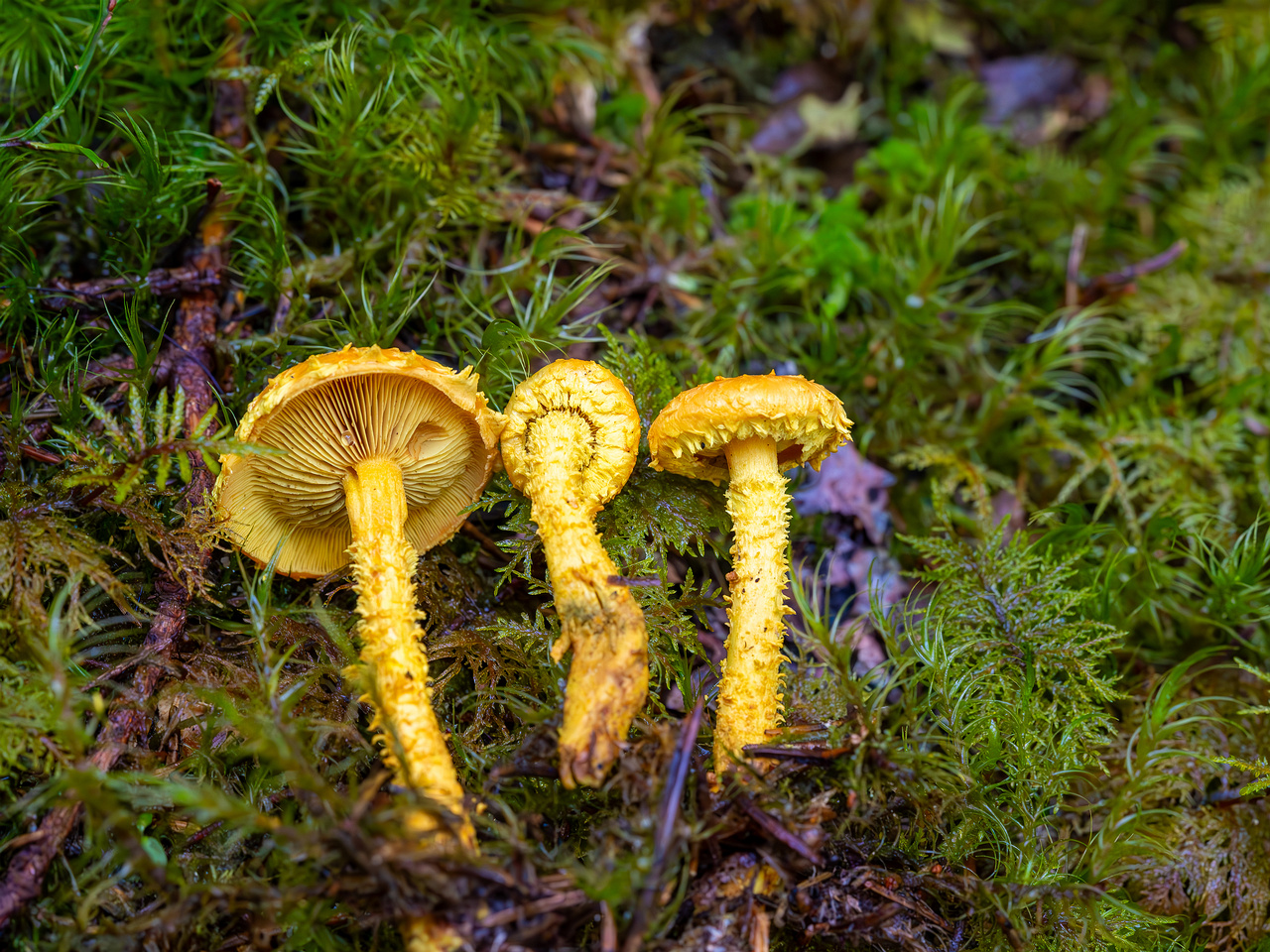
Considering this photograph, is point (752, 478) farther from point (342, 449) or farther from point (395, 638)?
point (342, 449)

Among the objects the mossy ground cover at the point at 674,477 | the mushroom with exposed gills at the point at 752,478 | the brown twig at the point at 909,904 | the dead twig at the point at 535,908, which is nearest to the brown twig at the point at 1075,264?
the mossy ground cover at the point at 674,477

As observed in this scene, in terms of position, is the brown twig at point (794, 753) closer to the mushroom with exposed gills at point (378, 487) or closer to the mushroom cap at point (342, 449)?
the mushroom with exposed gills at point (378, 487)

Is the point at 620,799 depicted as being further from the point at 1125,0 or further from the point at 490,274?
the point at 1125,0

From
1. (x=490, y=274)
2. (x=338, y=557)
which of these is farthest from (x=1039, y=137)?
(x=338, y=557)

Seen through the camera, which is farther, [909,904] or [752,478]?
[752,478]

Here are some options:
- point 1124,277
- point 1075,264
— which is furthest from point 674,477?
point 1124,277

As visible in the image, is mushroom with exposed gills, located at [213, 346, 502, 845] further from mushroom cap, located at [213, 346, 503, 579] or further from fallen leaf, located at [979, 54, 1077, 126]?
fallen leaf, located at [979, 54, 1077, 126]
